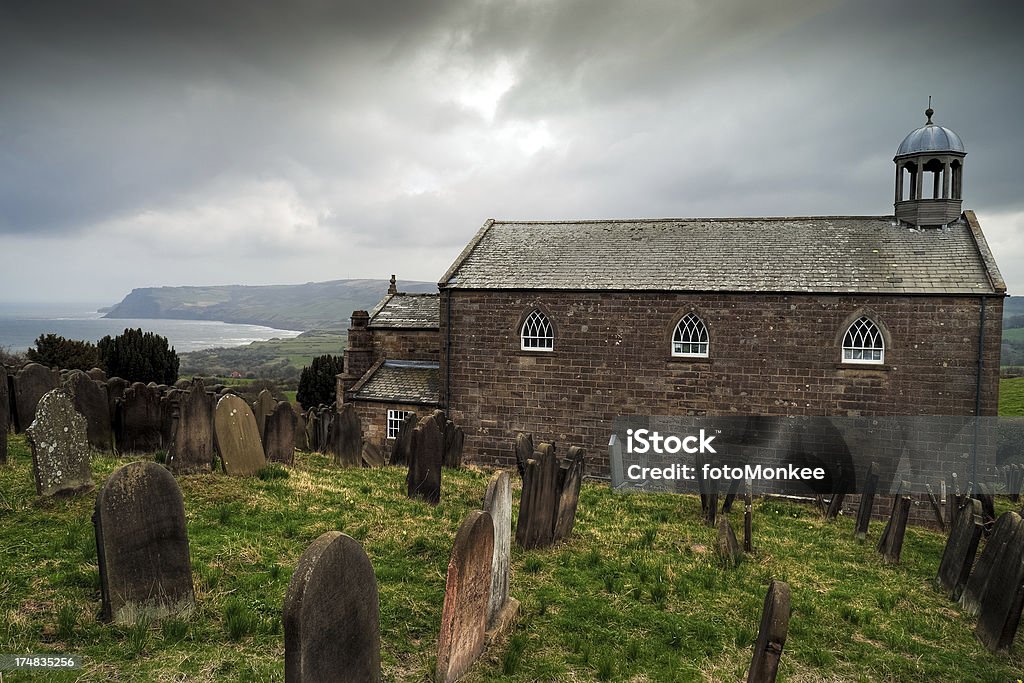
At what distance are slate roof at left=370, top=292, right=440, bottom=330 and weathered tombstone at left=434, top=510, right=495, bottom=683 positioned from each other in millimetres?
16614

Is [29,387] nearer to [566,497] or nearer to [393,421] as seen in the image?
[566,497]

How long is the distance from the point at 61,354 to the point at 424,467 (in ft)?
79.0

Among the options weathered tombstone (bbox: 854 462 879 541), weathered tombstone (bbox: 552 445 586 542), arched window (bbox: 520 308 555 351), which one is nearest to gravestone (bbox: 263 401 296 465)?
weathered tombstone (bbox: 552 445 586 542)

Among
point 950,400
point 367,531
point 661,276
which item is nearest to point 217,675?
point 367,531

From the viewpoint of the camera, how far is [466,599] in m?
5.00

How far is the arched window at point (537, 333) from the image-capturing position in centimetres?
1850

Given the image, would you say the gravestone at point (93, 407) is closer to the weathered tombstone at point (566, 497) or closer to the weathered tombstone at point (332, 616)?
the weathered tombstone at point (566, 497)

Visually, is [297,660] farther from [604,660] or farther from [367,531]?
[367,531]

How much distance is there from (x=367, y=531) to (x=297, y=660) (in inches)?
188

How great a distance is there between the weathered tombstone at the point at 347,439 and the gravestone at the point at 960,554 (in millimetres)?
10787

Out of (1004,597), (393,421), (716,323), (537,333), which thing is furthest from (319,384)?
(1004,597)

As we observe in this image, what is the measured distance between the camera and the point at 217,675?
4.67 metres

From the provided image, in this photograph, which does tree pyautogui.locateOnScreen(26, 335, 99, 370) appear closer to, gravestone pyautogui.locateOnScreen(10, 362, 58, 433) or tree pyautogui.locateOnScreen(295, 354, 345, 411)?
tree pyautogui.locateOnScreen(295, 354, 345, 411)

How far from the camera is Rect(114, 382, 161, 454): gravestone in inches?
455
